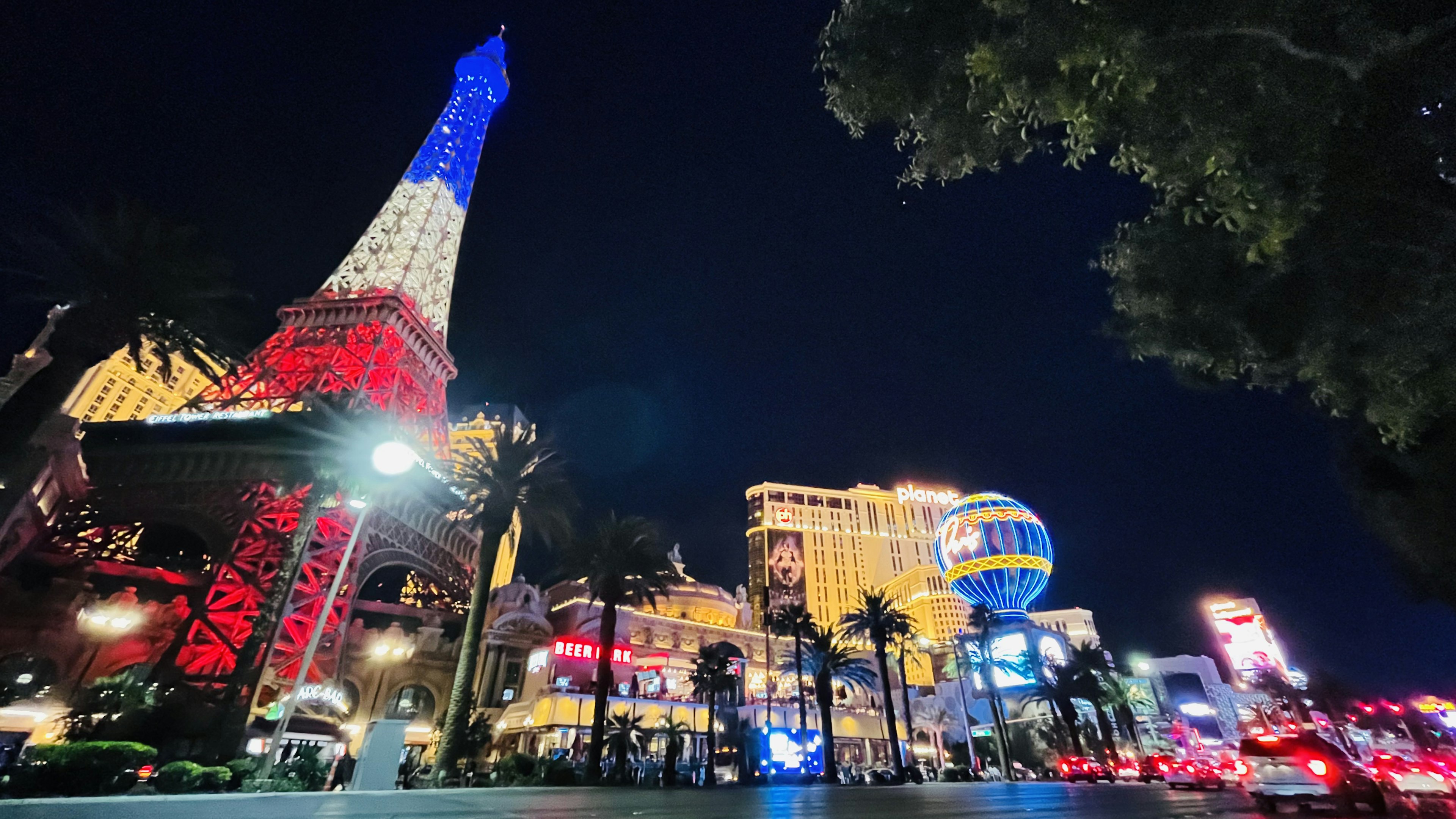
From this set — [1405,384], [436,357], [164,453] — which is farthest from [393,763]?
[436,357]

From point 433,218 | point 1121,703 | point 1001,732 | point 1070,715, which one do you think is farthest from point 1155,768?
→ point 433,218

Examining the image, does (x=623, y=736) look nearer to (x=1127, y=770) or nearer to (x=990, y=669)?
(x=990, y=669)

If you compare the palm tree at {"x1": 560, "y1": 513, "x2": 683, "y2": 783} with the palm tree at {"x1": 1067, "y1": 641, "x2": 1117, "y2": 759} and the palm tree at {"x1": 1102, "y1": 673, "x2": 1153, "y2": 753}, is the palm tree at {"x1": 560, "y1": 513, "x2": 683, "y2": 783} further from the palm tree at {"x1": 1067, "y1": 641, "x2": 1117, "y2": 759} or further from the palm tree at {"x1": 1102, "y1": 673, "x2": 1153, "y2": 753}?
the palm tree at {"x1": 1102, "y1": 673, "x2": 1153, "y2": 753}

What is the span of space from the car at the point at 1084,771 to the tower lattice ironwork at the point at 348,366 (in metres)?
44.3

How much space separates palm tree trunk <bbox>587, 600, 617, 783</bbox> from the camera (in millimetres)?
24438

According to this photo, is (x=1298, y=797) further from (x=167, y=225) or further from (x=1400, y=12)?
(x=167, y=225)

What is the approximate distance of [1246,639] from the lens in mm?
90875

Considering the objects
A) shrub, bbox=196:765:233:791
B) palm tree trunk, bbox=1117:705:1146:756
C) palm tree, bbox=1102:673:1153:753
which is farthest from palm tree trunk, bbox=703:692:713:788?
palm tree trunk, bbox=1117:705:1146:756

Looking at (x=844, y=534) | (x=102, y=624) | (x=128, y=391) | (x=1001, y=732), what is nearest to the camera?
(x=102, y=624)

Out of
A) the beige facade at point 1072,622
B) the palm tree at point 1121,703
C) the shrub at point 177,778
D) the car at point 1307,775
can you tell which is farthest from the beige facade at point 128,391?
the beige facade at point 1072,622

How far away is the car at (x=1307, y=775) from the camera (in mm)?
9508

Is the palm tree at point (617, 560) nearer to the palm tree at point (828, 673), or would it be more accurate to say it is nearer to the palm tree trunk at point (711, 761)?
the palm tree trunk at point (711, 761)

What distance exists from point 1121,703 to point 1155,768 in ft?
74.8

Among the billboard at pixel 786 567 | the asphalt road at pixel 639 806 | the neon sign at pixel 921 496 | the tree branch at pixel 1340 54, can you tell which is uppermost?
the neon sign at pixel 921 496
